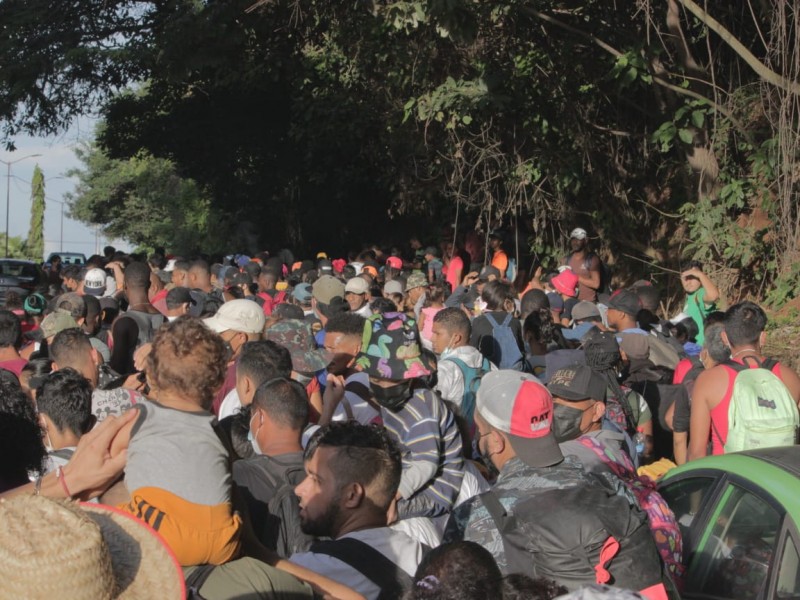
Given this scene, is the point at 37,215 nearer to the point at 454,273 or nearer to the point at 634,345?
the point at 454,273

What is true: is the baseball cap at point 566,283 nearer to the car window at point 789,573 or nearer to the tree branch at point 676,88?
the tree branch at point 676,88

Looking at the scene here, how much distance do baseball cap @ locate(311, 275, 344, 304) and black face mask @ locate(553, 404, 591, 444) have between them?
475cm

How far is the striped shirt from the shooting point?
455cm

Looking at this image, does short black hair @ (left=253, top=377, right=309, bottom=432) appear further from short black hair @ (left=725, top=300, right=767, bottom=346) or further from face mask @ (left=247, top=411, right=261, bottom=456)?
short black hair @ (left=725, top=300, right=767, bottom=346)

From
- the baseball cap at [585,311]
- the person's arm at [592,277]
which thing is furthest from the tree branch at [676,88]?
the baseball cap at [585,311]

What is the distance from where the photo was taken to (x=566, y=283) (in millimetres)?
10984

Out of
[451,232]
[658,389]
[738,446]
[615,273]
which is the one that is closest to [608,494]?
[738,446]

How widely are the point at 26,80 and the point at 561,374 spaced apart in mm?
15104

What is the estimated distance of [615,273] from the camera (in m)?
16.5

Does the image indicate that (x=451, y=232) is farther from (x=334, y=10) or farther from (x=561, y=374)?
(x=561, y=374)

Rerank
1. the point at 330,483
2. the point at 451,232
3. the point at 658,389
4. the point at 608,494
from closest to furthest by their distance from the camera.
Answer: the point at 608,494 → the point at 330,483 → the point at 658,389 → the point at 451,232

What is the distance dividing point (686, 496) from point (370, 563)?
1929mm

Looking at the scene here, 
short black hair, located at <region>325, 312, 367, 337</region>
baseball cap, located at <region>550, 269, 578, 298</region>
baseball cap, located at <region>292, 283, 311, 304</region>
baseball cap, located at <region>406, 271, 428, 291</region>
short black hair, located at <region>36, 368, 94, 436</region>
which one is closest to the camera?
short black hair, located at <region>36, 368, 94, 436</region>

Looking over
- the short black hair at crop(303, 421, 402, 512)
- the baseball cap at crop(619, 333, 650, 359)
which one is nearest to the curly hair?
the short black hair at crop(303, 421, 402, 512)
